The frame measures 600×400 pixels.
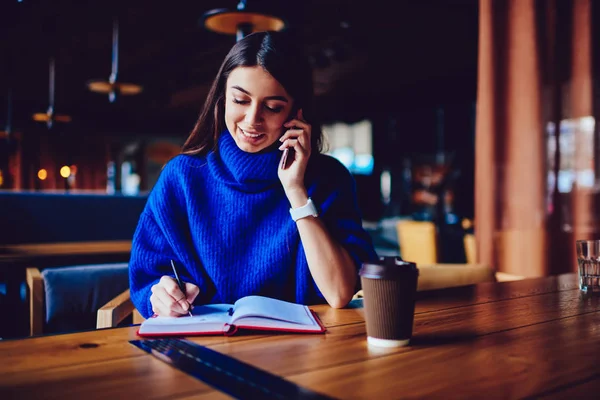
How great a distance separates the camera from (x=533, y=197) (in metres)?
2.87

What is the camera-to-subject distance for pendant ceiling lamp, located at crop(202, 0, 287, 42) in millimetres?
2604

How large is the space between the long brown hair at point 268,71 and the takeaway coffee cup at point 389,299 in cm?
72

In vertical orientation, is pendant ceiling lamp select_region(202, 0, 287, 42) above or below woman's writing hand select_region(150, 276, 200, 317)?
above

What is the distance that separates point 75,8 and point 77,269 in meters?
5.54

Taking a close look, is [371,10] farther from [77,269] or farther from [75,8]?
[77,269]

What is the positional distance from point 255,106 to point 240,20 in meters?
1.58

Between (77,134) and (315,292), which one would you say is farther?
(77,134)

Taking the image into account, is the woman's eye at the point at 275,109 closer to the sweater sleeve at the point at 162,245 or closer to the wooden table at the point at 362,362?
the sweater sleeve at the point at 162,245

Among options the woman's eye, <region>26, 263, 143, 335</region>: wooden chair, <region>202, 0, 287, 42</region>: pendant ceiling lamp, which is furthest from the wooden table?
<region>202, 0, 287, 42</region>: pendant ceiling lamp

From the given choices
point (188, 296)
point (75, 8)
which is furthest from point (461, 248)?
point (75, 8)

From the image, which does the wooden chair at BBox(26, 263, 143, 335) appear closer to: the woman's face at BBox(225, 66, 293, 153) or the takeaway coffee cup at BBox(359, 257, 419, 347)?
the woman's face at BBox(225, 66, 293, 153)

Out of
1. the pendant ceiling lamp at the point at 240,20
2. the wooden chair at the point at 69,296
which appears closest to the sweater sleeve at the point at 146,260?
the wooden chair at the point at 69,296

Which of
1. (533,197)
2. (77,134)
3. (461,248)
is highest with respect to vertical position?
(77,134)

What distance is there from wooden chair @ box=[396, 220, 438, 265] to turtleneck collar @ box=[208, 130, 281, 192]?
10.3ft
